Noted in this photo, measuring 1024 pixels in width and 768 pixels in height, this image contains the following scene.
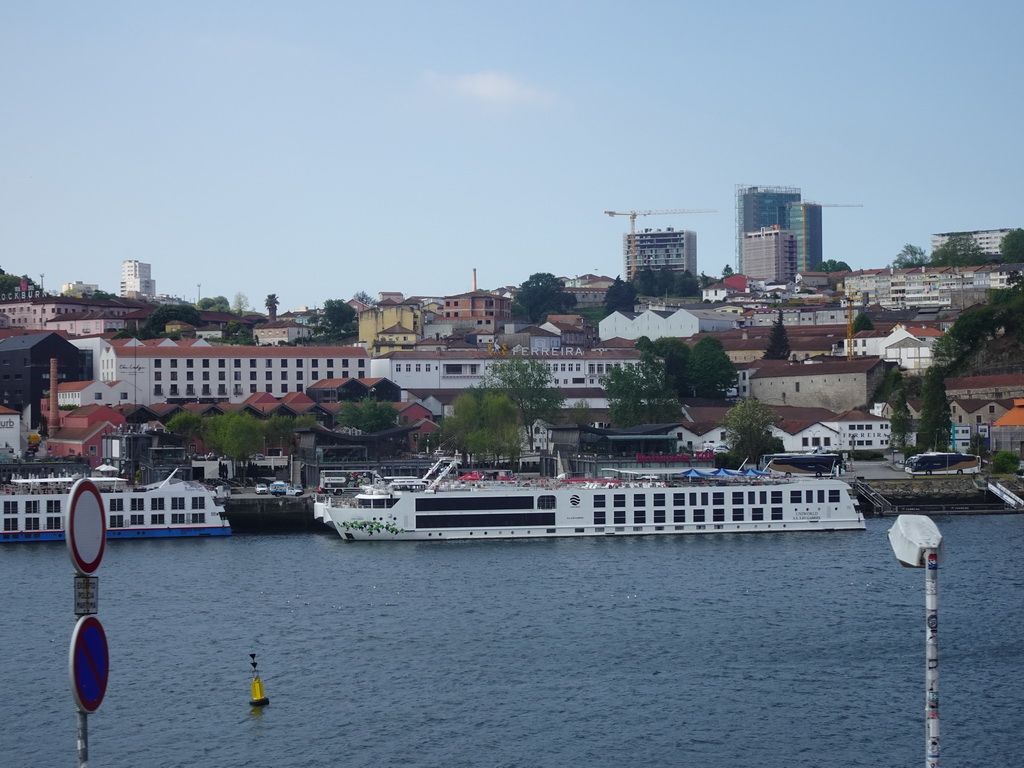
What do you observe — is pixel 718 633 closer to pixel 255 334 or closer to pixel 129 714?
pixel 129 714

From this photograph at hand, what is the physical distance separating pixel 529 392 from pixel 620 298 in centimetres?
5570

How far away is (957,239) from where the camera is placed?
428 ft

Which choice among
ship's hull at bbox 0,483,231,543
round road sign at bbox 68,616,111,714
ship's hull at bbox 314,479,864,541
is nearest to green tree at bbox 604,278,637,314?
ship's hull at bbox 314,479,864,541

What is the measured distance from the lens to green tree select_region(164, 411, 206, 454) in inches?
2474

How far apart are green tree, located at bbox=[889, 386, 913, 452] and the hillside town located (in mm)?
252

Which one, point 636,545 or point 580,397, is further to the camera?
point 580,397

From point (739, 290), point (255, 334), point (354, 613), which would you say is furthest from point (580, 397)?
point (739, 290)

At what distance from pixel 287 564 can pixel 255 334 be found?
67153 mm

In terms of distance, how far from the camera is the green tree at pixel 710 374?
263ft

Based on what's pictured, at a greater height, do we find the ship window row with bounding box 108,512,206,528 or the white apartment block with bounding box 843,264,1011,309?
the white apartment block with bounding box 843,264,1011,309

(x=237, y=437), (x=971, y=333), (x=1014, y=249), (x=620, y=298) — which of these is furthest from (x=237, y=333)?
(x=1014, y=249)

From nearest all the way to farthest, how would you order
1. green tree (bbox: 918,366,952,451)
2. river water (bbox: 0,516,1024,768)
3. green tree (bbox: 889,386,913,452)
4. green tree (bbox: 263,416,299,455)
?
river water (bbox: 0,516,1024,768), green tree (bbox: 918,366,952,451), green tree (bbox: 263,416,299,455), green tree (bbox: 889,386,913,452)

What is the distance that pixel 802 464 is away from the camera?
57000 mm

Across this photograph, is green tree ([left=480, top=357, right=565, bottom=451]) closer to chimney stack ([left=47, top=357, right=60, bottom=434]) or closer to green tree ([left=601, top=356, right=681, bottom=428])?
green tree ([left=601, top=356, right=681, bottom=428])
